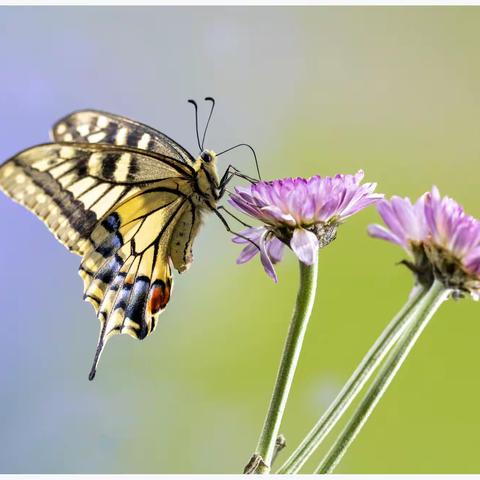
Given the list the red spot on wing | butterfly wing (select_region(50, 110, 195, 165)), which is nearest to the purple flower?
the red spot on wing

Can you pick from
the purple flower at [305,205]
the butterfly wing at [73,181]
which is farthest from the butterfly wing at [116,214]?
the purple flower at [305,205]

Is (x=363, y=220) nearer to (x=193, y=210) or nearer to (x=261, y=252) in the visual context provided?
(x=193, y=210)

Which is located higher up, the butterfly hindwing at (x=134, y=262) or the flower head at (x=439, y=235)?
the butterfly hindwing at (x=134, y=262)

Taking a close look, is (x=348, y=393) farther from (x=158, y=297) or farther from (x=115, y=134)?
(x=115, y=134)

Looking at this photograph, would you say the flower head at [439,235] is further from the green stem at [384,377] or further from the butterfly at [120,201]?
the butterfly at [120,201]

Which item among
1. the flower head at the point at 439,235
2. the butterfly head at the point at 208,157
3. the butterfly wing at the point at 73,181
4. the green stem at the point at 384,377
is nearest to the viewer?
the green stem at the point at 384,377

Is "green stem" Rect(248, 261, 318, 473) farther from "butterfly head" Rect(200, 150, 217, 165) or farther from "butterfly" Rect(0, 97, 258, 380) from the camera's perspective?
"butterfly head" Rect(200, 150, 217, 165)
